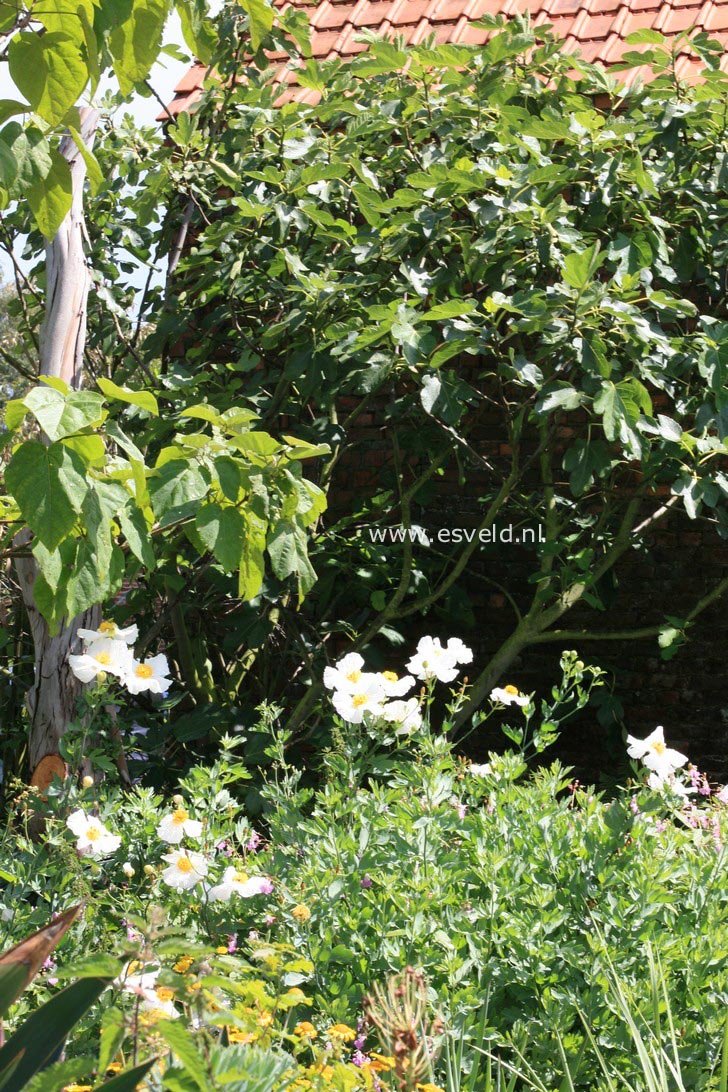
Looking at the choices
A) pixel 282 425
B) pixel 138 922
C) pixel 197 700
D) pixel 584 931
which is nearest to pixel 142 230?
pixel 282 425

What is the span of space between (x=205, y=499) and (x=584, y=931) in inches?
47.4

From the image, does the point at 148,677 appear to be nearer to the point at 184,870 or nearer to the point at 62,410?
the point at 184,870

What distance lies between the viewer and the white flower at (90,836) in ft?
8.18

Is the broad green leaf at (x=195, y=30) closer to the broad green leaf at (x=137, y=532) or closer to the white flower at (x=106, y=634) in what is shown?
the broad green leaf at (x=137, y=532)

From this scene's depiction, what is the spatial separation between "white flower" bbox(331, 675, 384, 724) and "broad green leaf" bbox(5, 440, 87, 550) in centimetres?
86

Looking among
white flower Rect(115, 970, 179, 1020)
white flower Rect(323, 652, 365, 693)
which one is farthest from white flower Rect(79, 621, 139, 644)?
A: white flower Rect(115, 970, 179, 1020)

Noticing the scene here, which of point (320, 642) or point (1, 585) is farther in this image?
point (1, 585)

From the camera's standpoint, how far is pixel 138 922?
1425 millimetres

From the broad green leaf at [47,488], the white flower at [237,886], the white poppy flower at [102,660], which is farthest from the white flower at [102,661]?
the broad green leaf at [47,488]

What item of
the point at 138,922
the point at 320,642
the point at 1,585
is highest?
the point at 1,585

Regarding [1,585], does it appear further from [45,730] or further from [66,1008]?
[66,1008]

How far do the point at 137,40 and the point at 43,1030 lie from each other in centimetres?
139

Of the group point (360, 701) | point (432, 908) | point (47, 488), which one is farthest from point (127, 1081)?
point (360, 701)

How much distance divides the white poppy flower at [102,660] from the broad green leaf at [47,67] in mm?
1422
